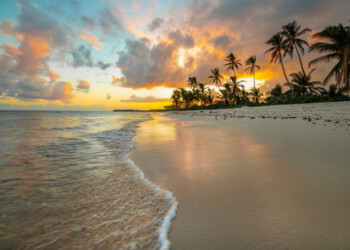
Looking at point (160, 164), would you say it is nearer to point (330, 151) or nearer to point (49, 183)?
point (49, 183)

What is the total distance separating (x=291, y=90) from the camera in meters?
30.6

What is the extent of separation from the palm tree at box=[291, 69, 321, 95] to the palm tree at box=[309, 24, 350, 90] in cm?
916

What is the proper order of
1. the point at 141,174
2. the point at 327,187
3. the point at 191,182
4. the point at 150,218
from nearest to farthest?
the point at 150,218 → the point at 327,187 → the point at 191,182 → the point at 141,174

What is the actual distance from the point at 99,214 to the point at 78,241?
0.42 m

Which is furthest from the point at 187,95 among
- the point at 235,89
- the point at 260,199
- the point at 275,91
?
the point at 260,199

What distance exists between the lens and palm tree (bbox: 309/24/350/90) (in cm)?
1791

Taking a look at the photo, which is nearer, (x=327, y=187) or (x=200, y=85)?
(x=327, y=187)

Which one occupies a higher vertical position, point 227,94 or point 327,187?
point 227,94

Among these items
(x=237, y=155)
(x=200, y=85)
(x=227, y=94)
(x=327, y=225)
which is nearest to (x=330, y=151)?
(x=237, y=155)

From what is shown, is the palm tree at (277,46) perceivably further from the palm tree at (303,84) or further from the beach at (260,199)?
the beach at (260,199)

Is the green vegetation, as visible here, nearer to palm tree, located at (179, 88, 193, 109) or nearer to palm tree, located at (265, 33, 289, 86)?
palm tree, located at (265, 33, 289, 86)

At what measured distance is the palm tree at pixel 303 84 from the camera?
28594 mm

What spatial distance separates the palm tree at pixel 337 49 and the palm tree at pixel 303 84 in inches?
361

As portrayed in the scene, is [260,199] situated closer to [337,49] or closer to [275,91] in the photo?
[337,49]
